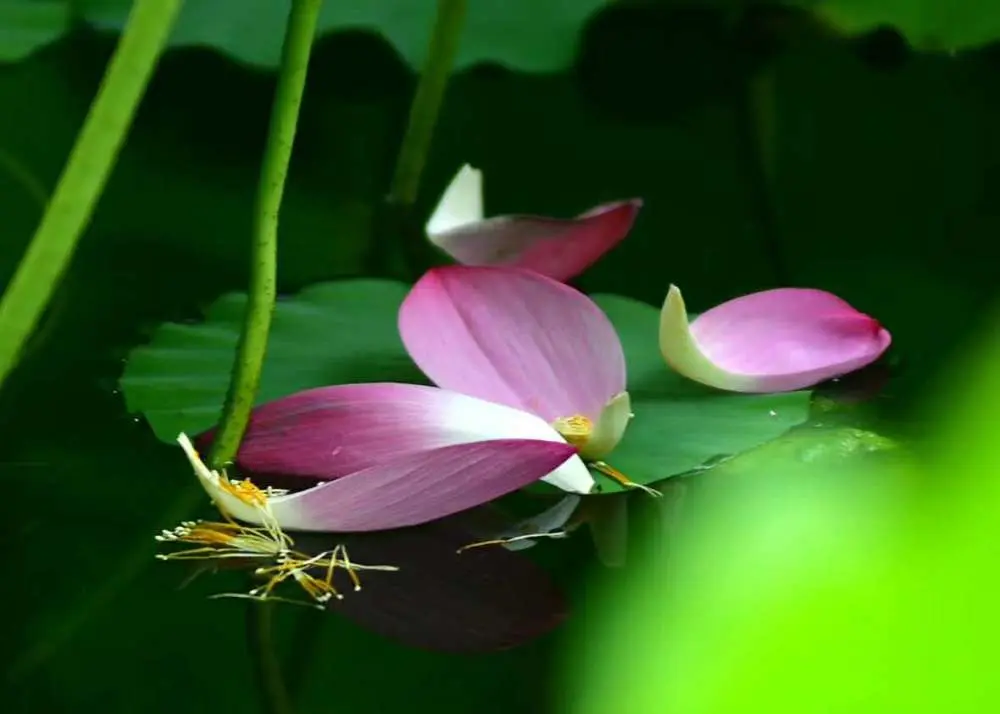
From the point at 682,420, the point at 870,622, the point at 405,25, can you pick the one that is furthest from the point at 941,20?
the point at 870,622

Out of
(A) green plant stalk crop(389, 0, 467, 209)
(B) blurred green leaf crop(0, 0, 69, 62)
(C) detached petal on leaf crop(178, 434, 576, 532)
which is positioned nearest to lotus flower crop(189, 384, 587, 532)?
(C) detached petal on leaf crop(178, 434, 576, 532)

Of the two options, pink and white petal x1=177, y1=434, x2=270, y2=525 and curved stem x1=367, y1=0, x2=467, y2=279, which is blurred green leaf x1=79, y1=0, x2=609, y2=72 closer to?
curved stem x1=367, y1=0, x2=467, y2=279

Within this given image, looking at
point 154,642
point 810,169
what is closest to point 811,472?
point 154,642

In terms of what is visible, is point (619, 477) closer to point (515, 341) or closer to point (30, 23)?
point (515, 341)

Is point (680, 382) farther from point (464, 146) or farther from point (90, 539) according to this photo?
point (464, 146)

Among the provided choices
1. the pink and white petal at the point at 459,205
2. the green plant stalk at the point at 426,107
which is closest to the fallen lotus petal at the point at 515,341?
the pink and white petal at the point at 459,205
